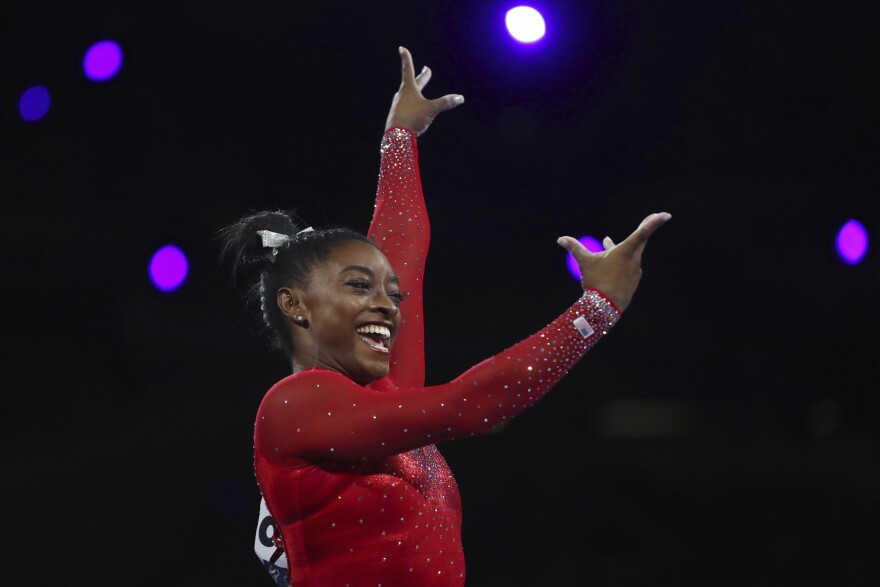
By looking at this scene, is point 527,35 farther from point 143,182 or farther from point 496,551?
point 496,551

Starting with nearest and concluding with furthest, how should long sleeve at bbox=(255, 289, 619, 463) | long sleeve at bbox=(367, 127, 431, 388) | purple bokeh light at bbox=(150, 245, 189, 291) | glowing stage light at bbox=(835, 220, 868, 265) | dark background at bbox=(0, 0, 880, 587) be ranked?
1. long sleeve at bbox=(255, 289, 619, 463)
2. long sleeve at bbox=(367, 127, 431, 388)
3. dark background at bbox=(0, 0, 880, 587)
4. purple bokeh light at bbox=(150, 245, 189, 291)
5. glowing stage light at bbox=(835, 220, 868, 265)

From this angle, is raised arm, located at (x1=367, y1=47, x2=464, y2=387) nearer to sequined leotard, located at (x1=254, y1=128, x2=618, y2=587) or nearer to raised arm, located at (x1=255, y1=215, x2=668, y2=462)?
sequined leotard, located at (x1=254, y1=128, x2=618, y2=587)

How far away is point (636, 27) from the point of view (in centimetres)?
297

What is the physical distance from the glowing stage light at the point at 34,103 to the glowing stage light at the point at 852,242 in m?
2.82

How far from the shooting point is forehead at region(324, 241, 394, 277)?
1396 millimetres

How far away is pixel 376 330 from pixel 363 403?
183mm

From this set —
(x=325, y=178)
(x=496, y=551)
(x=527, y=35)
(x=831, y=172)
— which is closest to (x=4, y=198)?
(x=325, y=178)

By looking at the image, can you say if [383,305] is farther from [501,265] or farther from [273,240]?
[501,265]

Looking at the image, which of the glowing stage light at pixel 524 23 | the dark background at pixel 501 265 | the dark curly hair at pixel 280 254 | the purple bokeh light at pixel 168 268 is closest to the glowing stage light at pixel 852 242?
the dark background at pixel 501 265

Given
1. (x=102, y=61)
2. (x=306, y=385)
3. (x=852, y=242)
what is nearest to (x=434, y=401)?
(x=306, y=385)

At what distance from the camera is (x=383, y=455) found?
124 centimetres

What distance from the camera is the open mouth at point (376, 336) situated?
1374 mm

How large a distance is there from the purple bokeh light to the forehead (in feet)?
6.29

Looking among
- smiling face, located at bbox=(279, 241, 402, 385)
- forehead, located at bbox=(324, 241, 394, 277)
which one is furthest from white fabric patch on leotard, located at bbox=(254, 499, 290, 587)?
forehead, located at bbox=(324, 241, 394, 277)
